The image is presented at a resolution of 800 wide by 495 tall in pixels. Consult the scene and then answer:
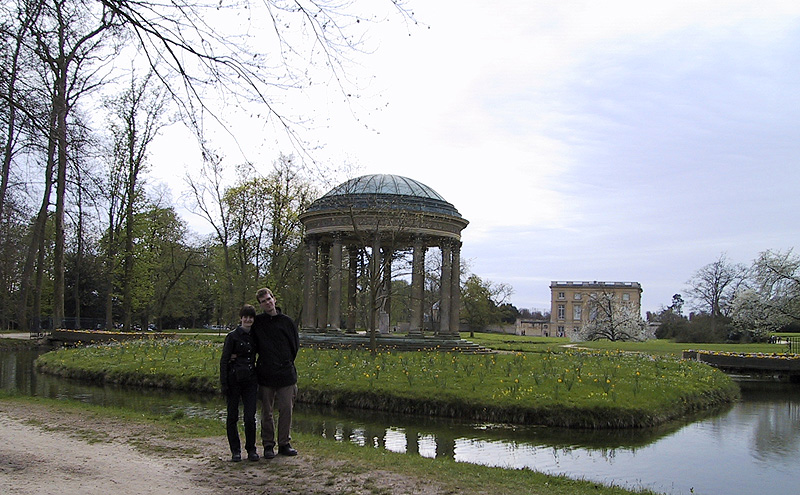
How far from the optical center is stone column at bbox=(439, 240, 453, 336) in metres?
31.1

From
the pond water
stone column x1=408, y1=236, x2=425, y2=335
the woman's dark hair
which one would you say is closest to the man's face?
the woman's dark hair

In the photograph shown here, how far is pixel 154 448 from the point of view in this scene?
332 inches

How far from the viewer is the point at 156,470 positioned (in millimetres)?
7188

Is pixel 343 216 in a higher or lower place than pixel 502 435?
higher

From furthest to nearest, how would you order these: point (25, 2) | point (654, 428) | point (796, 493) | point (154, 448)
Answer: point (654, 428)
point (796, 493)
point (154, 448)
point (25, 2)

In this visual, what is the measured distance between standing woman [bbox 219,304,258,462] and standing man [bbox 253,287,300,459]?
4.7 inches

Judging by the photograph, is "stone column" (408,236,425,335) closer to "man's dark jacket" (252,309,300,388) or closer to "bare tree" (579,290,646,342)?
"man's dark jacket" (252,309,300,388)

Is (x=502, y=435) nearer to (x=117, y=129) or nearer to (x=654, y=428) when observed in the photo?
(x=654, y=428)

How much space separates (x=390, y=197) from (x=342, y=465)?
886 inches

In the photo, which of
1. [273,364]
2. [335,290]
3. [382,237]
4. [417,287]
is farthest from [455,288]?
[273,364]

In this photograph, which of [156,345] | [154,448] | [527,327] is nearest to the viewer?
[154,448]

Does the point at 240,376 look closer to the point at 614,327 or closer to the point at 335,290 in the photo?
the point at 335,290

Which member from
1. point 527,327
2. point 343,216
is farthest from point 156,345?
point 527,327

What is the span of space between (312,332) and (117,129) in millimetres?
12781
